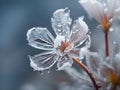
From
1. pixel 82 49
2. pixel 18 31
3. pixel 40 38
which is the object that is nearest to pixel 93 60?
pixel 82 49

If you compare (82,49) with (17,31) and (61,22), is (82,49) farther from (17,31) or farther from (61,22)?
(17,31)

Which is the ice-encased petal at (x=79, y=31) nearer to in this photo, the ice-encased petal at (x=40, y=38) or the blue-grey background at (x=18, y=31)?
the ice-encased petal at (x=40, y=38)

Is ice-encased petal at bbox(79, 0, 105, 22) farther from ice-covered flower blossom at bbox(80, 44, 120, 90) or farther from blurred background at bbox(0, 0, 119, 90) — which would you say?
blurred background at bbox(0, 0, 119, 90)

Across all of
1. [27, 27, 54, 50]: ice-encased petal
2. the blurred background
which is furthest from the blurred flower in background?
[27, 27, 54, 50]: ice-encased petal

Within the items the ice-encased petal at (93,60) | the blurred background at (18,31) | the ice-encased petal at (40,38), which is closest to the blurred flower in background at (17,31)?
the blurred background at (18,31)

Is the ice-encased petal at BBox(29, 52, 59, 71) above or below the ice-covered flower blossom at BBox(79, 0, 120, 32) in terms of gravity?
below
